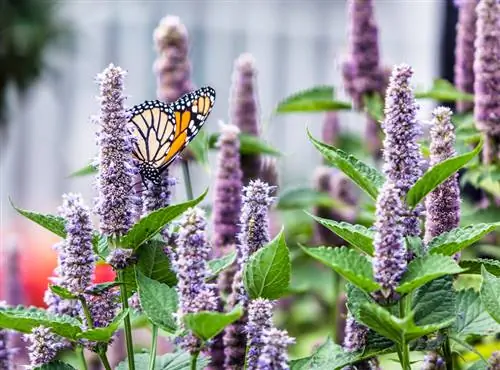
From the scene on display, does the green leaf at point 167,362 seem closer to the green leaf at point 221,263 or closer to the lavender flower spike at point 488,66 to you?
the green leaf at point 221,263

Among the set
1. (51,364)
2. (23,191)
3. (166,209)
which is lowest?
(23,191)

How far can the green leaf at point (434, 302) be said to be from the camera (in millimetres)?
1548

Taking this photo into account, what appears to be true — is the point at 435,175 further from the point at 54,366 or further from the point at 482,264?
the point at 54,366

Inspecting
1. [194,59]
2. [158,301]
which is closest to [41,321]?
[158,301]

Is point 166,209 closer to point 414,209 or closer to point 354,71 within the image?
point 414,209

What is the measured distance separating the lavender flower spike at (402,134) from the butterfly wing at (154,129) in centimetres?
58

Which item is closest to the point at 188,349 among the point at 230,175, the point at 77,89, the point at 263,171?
the point at 230,175

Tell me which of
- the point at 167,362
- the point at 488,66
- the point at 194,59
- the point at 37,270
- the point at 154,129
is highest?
the point at 488,66

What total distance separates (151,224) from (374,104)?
1729mm

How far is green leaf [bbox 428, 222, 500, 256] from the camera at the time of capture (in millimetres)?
1457

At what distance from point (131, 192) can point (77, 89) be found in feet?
61.7

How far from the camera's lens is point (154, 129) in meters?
2.08

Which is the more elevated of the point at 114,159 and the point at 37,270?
the point at 114,159

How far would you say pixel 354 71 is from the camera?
3.23 metres
